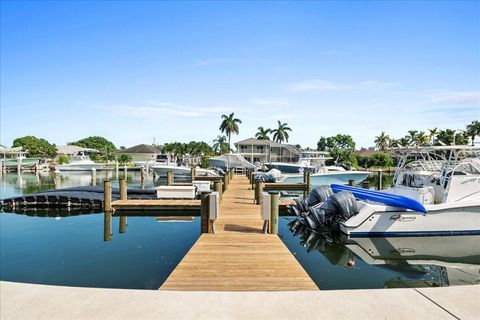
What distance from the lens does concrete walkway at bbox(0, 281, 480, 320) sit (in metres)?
4.13

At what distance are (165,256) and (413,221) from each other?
8.46 metres

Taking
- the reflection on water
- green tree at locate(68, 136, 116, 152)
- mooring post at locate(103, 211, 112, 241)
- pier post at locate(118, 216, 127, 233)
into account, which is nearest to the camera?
the reflection on water

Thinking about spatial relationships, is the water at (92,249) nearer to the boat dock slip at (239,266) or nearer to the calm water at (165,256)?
the calm water at (165,256)

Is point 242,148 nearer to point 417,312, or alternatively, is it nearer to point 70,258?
point 70,258

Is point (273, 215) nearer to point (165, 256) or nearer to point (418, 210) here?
point (165, 256)

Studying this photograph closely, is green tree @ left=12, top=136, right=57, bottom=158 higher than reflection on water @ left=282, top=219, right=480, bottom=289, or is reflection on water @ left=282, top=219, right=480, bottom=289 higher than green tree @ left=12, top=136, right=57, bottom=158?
green tree @ left=12, top=136, right=57, bottom=158

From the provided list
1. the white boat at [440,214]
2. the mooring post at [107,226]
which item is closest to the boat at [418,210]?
the white boat at [440,214]

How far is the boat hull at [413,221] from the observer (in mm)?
12609

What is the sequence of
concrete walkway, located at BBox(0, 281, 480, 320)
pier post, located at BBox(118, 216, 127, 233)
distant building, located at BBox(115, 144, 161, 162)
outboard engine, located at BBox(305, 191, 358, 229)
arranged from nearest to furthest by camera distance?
concrete walkway, located at BBox(0, 281, 480, 320)
outboard engine, located at BBox(305, 191, 358, 229)
pier post, located at BBox(118, 216, 127, 233)
distant building, located at BBox(115, 144, 161, 162)

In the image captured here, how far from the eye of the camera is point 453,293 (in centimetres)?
481

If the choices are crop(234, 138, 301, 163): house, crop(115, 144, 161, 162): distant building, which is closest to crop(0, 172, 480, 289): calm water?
crop(234, 138, 301, 163): house

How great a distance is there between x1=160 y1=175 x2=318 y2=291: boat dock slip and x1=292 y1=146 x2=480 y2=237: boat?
3.62m

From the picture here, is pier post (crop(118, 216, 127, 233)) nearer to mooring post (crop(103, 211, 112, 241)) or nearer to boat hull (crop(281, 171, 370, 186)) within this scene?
mooring post (crop(103, 211, 112, 241))

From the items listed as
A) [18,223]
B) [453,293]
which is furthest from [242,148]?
[453,293]
